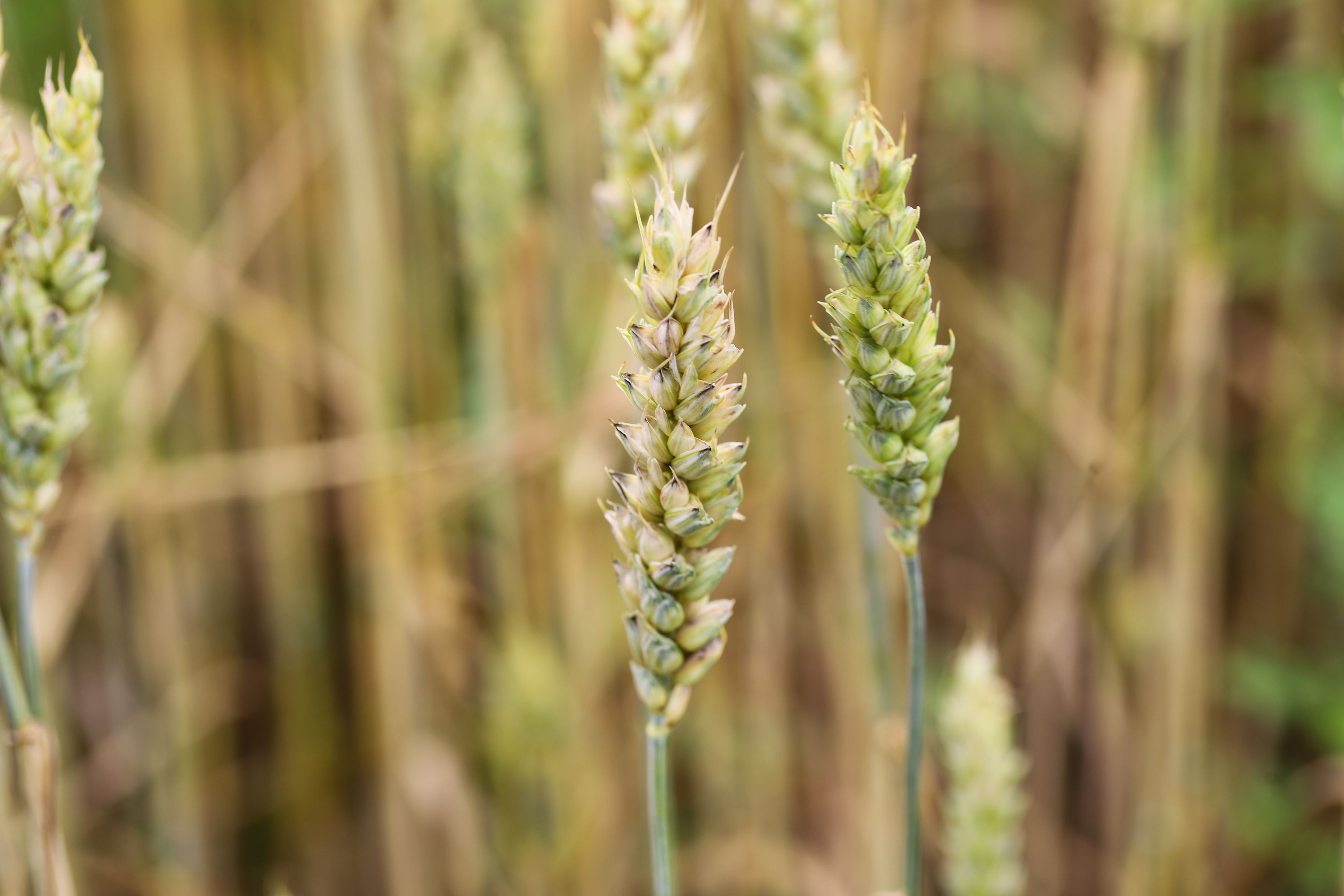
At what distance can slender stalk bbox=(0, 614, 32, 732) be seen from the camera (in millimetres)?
650

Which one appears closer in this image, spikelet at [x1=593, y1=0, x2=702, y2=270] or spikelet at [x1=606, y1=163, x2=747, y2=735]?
spikelet at [x1=606, y1=163, x2=747, y2=735]

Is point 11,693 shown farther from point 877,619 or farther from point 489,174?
point 489,174

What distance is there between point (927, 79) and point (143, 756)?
1715mm

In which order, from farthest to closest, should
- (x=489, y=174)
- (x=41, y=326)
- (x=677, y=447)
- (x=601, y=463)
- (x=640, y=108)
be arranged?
1. (x=601, y=463)
2. (x=489, y=174)
3. (x=640, y=108)
4. (x=41, y=326)
5. (x=677, y=447)

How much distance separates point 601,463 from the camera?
1467mm

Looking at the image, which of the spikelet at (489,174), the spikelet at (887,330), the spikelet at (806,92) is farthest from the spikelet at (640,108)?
the spikelet at (489,174)

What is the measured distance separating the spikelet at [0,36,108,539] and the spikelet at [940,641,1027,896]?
0.72 meters

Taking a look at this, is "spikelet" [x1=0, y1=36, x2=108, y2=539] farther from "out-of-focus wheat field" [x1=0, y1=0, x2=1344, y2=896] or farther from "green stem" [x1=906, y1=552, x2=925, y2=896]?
"out-of-focus wheat field" [x1=0, y1=0, x2=1344, y2=896]

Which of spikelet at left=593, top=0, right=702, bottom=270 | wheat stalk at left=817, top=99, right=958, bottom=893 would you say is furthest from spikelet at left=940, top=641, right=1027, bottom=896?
spikelet at left=593, top=0, right=702, bottom=270

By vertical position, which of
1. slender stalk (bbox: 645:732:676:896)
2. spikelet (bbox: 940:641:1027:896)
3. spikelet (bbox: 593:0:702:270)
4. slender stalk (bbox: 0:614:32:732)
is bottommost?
spikelet (bbox: 940:641:1027:896)

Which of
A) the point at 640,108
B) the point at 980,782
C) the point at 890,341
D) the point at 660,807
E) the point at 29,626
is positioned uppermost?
the point at 640,108

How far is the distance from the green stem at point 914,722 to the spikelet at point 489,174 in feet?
2.66

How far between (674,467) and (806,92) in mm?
541

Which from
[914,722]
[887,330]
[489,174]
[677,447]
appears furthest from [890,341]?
[489,174]
